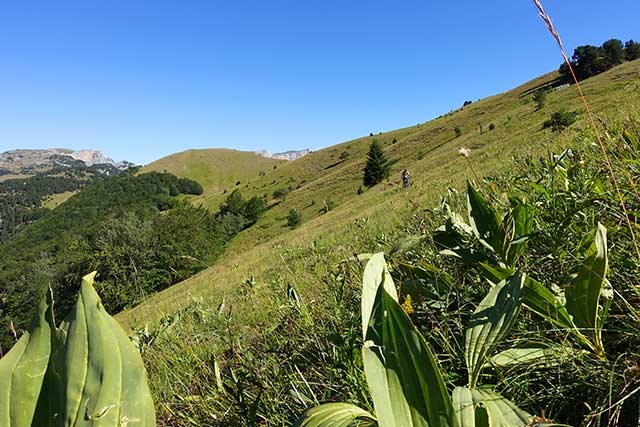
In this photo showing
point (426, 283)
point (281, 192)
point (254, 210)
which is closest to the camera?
point (426, 283)

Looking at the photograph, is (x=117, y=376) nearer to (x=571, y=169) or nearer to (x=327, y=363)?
(x=327, y=363)

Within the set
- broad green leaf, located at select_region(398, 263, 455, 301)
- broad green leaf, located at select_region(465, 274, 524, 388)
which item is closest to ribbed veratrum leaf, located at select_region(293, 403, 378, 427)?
broad green leaf, located at select_region(465, 274, 524, 388)

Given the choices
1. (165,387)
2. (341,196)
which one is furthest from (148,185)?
(165,387)

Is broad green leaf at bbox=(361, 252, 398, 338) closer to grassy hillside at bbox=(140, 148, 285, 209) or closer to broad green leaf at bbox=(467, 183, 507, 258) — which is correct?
broad green leaf at bbox=(467, 183, 507, 258)

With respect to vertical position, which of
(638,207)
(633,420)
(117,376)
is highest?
(117,376)

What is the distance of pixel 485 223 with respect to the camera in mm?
1714

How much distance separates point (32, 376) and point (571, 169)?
2.87 meters

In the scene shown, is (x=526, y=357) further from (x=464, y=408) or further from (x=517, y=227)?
(x=517, y=227)

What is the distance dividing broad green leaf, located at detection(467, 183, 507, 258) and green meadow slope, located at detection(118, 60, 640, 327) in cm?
128

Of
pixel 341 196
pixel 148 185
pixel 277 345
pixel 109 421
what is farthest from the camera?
pixel 148 185

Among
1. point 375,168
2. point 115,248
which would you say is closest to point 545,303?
point 115,248

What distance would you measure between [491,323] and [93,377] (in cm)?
115

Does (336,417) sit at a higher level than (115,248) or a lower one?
lower

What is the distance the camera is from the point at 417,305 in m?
1.70
